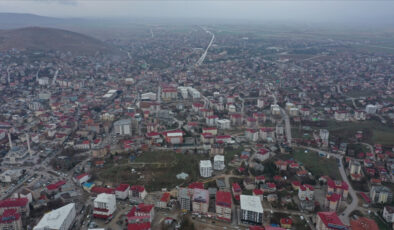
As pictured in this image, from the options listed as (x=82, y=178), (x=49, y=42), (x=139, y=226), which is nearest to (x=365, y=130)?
(x=139, y=226)

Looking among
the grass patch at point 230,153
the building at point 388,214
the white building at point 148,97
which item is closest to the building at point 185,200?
the grass patch at point 230,153

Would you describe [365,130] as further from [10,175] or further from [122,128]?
[10,175]

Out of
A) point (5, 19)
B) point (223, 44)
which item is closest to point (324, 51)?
point (223, 44)

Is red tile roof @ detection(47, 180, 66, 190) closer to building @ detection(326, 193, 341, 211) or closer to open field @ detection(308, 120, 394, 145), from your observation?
building @ detection(326, 193, 341, 211)

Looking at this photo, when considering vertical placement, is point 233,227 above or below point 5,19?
below

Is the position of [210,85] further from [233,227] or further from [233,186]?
[233,227]

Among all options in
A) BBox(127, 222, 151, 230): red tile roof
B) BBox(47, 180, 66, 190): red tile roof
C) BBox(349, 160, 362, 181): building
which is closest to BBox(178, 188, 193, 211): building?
BBox(127, 222, 151, 230): red tile roof

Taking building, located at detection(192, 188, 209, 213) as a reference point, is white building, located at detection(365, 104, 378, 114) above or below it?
above
